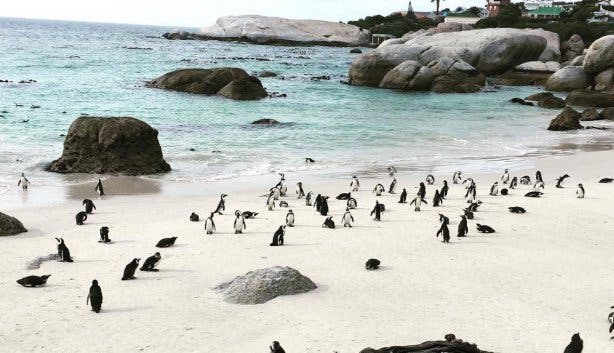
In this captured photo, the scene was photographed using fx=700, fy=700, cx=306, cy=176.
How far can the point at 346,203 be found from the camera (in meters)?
16.2

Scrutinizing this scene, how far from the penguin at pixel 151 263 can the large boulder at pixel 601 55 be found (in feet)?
138

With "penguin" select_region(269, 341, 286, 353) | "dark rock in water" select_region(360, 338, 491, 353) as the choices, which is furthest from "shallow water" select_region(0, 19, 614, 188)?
"dark rock in water" select_region(360, 338, 491, 353)

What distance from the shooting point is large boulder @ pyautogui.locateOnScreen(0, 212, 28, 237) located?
1277 centimetres

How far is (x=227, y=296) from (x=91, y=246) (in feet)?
12.4

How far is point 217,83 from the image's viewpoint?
147 feet

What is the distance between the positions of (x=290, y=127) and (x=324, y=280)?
22.1 metres

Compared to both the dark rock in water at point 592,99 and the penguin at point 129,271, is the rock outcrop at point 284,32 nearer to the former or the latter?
the dark rock in water at point 592,99

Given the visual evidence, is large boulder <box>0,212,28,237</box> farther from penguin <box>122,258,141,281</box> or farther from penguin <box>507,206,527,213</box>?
penguin <box>507,206,527,213</box>

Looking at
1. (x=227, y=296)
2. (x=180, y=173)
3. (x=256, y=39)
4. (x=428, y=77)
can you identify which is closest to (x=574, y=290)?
(x=227, y=296)

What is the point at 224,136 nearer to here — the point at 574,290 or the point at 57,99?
the point at 57,99

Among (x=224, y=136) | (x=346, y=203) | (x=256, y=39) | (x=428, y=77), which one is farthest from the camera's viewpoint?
(x=256, y=39)

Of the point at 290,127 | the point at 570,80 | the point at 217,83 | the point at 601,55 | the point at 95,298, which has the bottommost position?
the point at 290,127

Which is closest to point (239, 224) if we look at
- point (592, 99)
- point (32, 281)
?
point (32, 281)

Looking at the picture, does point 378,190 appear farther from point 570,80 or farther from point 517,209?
point 570,80
